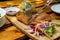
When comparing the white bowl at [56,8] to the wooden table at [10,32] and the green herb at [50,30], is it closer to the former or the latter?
the green herb at [50,30]

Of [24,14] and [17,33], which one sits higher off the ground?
[24,14]

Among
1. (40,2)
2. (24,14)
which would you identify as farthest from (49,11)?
(24,14)

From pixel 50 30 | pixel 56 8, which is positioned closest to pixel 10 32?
pixel 50 30

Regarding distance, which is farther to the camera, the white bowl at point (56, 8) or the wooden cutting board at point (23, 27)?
the white bowl at point (56, 8)

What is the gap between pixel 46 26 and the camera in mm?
1209

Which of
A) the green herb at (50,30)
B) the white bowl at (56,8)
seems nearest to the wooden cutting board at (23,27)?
the green herb at (50,30)

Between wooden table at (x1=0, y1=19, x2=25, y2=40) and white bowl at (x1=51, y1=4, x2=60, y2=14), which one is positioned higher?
white bowl at (x1=51, y1=4, x2=60, y2=14)

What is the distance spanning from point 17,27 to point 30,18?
0.14 meters

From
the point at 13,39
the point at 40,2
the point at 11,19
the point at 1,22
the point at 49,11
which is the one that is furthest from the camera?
the point at 40,2

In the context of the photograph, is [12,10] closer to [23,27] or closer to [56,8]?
[23,27]

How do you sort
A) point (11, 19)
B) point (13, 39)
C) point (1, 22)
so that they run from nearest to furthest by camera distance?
point (13, 39), point (1, 22), point (11, 19)

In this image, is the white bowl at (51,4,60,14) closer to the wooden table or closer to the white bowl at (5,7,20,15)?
the white bowl at (5,7,20,15)

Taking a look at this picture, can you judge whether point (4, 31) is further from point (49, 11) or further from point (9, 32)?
point (49, 11)

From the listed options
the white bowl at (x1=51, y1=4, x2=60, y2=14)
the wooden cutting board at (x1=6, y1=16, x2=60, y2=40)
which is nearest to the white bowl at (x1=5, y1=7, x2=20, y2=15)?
the wooden cutting board at (x1=6, y1=16, x2=60, y2=40)
